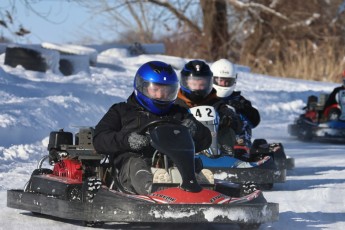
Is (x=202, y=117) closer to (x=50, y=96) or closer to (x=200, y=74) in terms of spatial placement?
(x=200, y=74)

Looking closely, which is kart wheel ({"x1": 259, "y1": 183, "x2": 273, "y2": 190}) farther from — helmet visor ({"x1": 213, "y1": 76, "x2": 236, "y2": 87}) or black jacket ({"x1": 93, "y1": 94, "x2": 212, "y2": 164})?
black jacket ({"x1": 93, "y1": 94, "x2": 212, "y2": 164})

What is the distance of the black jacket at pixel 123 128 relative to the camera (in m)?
7.07

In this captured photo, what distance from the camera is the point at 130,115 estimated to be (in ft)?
23.9

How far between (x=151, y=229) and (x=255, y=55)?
87.2ft

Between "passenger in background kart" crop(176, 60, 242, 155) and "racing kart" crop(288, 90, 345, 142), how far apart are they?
6.18 meters

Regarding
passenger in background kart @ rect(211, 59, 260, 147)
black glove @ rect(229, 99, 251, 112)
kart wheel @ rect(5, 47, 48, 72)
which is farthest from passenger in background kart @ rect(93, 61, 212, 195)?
kart wheel @ rect(5, 47, 48, 72)

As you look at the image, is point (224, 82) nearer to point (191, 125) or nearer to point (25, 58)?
point (191, 125)

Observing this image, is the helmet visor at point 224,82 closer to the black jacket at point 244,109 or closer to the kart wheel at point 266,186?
the black jacket at point 244,109

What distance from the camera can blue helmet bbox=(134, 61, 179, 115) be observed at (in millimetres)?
7301

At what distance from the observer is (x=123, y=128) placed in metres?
7.25

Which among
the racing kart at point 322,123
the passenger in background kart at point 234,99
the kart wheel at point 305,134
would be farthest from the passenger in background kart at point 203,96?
the kart wheel at point 305,134

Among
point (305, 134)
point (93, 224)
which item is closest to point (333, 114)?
point (305, 134)

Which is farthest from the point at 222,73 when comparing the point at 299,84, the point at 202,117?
the point at 299,84

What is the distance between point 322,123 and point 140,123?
9748 millimetres
